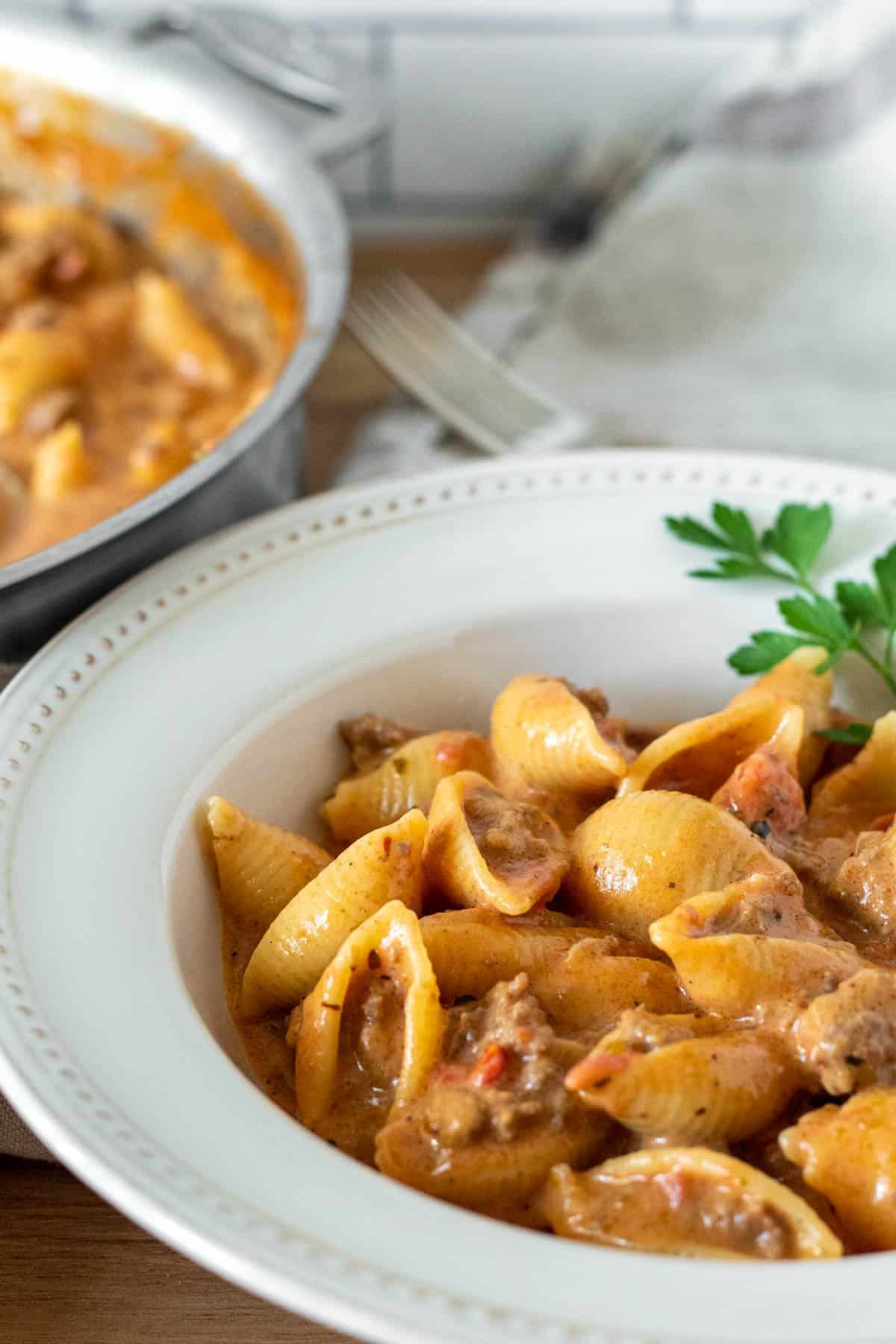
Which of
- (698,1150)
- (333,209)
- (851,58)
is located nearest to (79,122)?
(333,209)

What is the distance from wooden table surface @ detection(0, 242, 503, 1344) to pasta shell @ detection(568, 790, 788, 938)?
411 millimetres

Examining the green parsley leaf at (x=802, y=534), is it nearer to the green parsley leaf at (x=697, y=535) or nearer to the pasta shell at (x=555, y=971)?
the green parsley leaf at (x=697, y=535)

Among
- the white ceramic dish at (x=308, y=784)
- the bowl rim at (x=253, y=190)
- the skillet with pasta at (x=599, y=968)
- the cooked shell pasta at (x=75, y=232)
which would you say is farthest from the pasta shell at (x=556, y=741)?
the cooked shell pasta at (x=75, y=232)

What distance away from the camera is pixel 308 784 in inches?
62.0

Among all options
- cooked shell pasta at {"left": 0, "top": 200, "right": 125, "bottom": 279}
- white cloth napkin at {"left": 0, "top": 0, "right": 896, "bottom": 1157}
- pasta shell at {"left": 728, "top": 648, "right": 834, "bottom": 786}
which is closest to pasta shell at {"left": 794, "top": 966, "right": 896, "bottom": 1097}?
pasta shell at {"left": 728, "top": 648, "right": 834, "bottom": 786}

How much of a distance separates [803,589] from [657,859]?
1.46 ft

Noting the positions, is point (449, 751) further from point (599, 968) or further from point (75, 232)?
point (75, 232)

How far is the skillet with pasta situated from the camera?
44.3 inches

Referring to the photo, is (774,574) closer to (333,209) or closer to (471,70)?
(333,209)

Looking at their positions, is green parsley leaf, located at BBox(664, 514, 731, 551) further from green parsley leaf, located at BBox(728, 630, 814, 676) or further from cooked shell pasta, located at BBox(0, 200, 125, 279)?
cooked shell pasta, located at BBox(0, 200, 125, 279)

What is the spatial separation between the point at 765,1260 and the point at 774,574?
0.78 metres

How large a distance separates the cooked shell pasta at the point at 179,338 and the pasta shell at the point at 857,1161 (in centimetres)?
144

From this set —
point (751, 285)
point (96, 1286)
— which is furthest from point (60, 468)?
point (751, 285)

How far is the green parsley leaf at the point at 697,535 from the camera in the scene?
1.67 m
